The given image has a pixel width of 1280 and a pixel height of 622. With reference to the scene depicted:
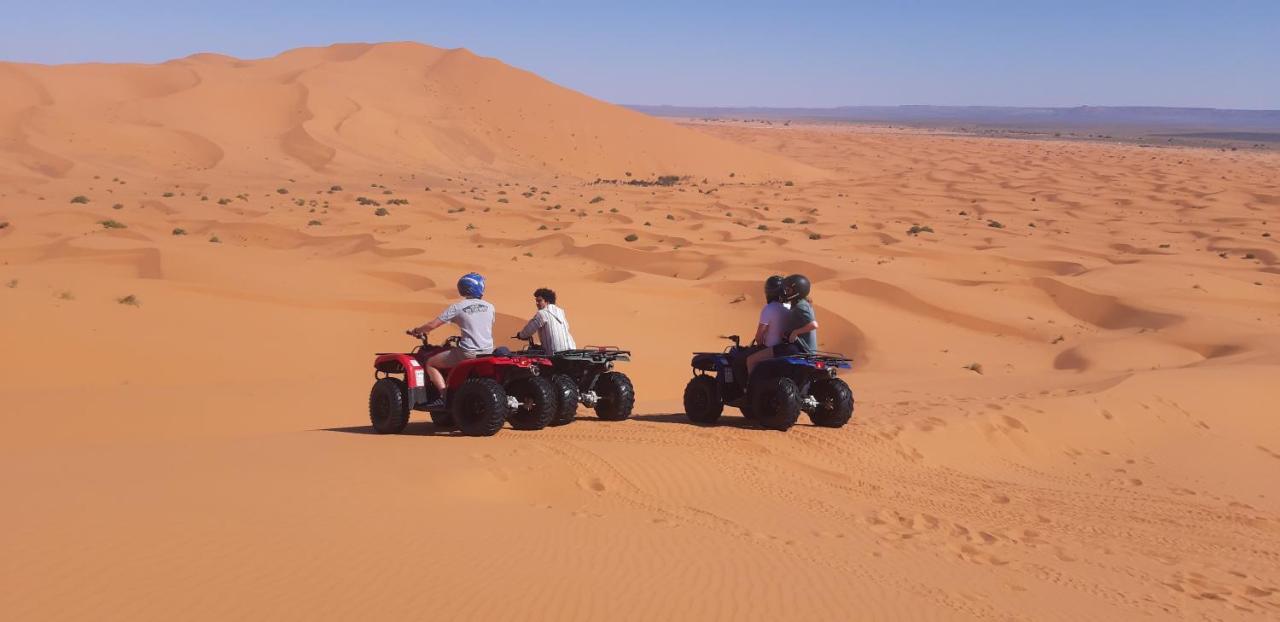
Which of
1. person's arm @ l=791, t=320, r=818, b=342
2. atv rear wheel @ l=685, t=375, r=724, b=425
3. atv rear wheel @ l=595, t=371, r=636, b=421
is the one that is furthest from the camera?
atv rear wheel @ l=685, t=375, r=724, b=425

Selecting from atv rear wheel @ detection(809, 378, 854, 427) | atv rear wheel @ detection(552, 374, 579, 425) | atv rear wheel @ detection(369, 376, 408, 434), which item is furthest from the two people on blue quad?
atv rear wheel @ detection(369, 376, 408, 434)

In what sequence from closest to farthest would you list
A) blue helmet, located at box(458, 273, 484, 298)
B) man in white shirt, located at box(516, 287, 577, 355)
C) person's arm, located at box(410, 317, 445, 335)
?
person's arm, located at box(410, 317, 445, 335) → blue helmet, located at box(458, 273, 484, 298) → man in white shirt, located at box(516, 287, 577, 355)

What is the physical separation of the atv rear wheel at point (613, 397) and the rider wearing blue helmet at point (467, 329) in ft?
4.57

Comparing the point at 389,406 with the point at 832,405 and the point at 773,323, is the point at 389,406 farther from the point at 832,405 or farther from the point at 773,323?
the point at 832,405

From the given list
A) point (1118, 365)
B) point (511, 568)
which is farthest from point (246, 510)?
point (1118, 365)

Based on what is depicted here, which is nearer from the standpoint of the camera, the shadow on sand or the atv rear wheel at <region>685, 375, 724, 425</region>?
the shadow on sand

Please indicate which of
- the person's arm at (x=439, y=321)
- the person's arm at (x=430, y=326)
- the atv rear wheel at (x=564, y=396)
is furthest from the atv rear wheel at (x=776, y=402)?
the person's arm at (x=430, y=326)

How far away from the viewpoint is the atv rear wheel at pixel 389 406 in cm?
1065

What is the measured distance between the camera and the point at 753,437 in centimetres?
1060

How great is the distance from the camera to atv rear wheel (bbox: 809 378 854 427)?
36.7 feet

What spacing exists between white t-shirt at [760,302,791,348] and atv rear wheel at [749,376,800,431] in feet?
1.19

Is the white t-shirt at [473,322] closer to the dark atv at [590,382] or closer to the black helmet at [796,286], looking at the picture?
the dark atv at [590,382]

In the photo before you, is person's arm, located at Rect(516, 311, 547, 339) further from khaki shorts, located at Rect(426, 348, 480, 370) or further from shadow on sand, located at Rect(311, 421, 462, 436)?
shadow on sand, located at Rect(311, 421, 462, 436)

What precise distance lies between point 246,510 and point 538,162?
52949 mm
